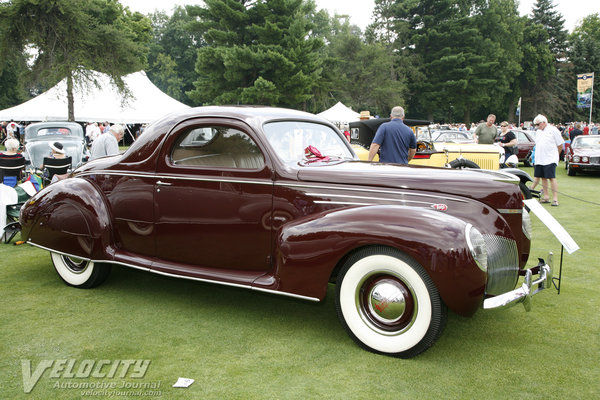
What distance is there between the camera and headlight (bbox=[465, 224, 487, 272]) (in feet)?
9.61

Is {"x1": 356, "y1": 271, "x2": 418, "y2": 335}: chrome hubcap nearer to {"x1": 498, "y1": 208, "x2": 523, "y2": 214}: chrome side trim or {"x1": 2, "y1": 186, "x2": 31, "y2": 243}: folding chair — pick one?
{"x1": 498, "y1": 208, "x2": 523, "y2": 214}: chrome side trim

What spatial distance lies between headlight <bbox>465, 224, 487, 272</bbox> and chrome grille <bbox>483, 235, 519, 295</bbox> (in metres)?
0.19

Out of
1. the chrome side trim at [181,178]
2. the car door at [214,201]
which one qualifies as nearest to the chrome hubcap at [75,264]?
the chrome side trim at [181,178]

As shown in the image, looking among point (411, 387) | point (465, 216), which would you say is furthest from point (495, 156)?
point (411, 387)

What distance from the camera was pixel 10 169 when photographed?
8195 mm

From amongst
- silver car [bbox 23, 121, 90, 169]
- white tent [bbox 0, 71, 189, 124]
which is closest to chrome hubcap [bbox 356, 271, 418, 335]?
silver car [bbox 23, 121, 90, 169]

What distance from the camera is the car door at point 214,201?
372 centimetres

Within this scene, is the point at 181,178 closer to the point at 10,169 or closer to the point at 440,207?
the point at 440,207

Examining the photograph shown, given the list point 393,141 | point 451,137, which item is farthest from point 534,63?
point 393,141

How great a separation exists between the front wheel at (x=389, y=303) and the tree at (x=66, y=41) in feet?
81.0

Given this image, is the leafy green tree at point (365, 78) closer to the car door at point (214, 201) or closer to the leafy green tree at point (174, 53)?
the leafy green tree at point (174, 53)

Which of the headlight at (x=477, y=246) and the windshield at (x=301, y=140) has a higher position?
the windshield at (x=301, y=140)

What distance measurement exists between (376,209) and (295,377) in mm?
1219

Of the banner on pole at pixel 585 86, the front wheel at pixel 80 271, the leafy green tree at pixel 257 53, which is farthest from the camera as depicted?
the leafy green tree at pixel 257 53
